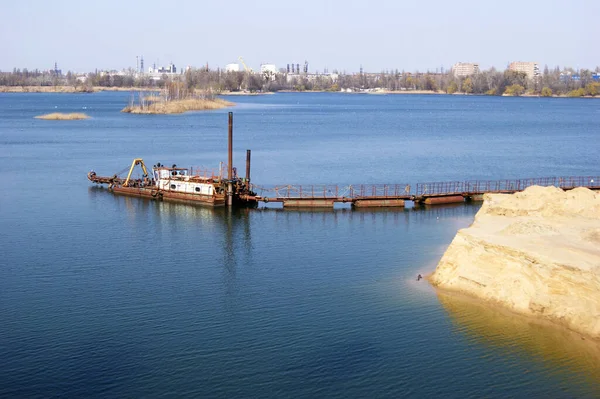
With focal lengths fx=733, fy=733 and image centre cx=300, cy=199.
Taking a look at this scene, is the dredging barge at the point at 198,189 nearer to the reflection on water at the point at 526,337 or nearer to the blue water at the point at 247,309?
the blue water at the point at 247,309

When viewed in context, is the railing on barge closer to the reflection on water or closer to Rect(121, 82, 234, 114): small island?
the reflection on water

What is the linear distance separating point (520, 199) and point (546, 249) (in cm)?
1302

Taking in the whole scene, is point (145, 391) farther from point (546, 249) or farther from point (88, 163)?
point (88, 163)

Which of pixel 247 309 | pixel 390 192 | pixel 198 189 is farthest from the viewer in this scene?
pixel 390 192

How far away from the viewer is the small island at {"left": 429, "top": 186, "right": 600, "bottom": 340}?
29312 mm

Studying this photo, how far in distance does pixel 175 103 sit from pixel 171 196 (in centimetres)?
10666

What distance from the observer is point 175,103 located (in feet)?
527

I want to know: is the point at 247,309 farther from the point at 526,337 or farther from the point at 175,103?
the point at 175,103

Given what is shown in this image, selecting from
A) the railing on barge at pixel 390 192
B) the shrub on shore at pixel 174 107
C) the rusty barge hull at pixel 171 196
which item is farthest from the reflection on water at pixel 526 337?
the shrub on shore at pixel 174 107

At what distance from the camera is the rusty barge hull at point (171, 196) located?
55.3m

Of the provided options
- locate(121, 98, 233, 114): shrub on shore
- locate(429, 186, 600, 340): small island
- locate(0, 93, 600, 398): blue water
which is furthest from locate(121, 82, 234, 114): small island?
locate(429, 186, 600, 340): small island

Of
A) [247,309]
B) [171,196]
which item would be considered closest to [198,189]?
[171,196]

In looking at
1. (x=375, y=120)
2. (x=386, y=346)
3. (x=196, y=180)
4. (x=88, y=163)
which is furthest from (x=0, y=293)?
(x=375, y=120)

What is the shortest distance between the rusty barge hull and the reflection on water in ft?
86.1
